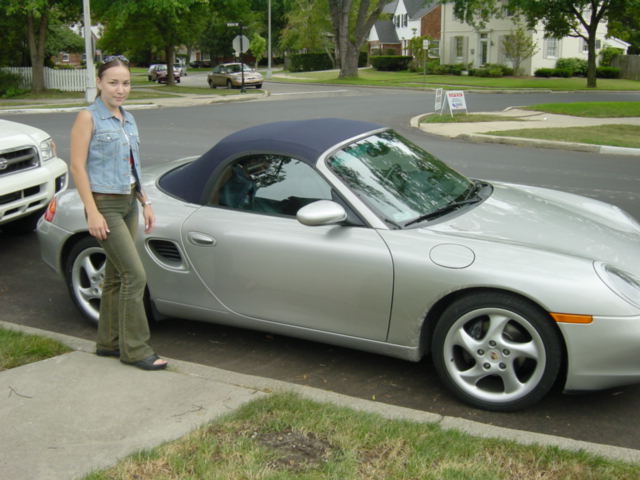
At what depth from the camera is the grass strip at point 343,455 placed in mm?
3057

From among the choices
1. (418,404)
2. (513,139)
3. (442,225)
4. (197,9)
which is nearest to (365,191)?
(442,225)

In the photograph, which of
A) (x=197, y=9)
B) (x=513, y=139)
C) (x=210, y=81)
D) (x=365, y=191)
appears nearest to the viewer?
(x=365, y=191)

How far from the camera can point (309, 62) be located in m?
74.9

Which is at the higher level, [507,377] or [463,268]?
[463,268]

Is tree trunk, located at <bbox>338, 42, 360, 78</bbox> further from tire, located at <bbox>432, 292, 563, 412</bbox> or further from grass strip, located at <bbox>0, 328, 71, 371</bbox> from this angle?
tire, located at <bbox>432, 292, 563, 412</bbox>

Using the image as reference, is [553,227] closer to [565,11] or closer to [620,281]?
[620,281]

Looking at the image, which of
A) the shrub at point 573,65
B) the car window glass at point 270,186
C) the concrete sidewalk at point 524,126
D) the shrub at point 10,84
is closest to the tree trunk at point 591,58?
the shrub at point 573,65

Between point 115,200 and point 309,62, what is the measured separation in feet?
239

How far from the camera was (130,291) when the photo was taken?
424 centimetres

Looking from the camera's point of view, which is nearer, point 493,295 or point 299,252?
point 493,295

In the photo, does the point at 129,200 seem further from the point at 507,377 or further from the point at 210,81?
the point at 210,81

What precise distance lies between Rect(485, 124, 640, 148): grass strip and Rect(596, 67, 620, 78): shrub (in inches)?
1503

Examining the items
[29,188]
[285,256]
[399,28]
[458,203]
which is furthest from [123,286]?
[399,28]

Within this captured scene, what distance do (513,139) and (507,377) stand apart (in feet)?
41.6
